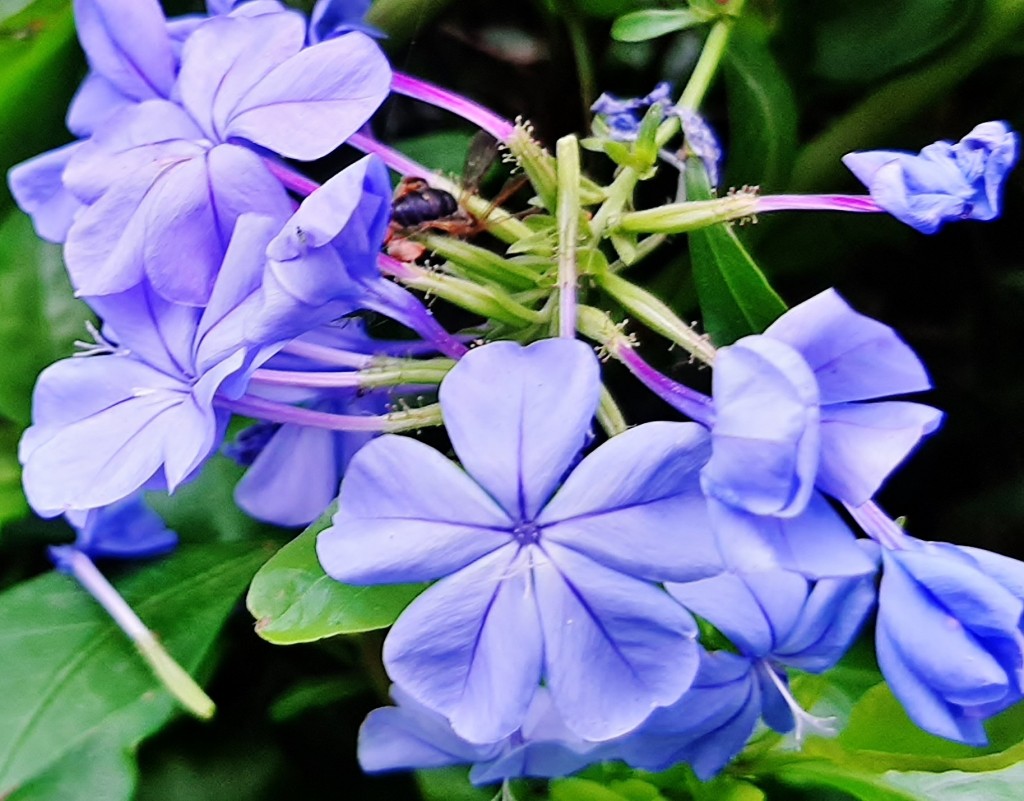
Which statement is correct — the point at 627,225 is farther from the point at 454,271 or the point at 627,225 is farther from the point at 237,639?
the point at 237,639

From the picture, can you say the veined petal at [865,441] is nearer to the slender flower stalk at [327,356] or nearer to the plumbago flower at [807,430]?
the plumbago flower at [807,430]

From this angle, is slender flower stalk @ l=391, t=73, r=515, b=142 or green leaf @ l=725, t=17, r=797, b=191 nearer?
slender flower stalk @ l=391, t=73, r=515, b=142

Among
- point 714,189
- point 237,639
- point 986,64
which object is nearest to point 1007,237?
point 986,64

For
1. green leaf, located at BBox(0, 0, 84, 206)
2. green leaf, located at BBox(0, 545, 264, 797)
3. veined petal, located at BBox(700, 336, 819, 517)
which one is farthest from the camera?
green leaf, located at BBox(0, 0, 84, 206)

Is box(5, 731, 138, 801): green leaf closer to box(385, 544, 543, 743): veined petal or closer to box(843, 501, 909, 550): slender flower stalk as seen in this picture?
box(385, 544, 543, 743): veined petal

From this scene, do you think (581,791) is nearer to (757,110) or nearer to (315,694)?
(315,694)

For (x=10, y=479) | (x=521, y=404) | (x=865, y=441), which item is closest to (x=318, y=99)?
(x=521, y=404)

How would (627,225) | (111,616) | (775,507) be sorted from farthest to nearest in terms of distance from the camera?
(111,616) → (627,225) → (775,507)

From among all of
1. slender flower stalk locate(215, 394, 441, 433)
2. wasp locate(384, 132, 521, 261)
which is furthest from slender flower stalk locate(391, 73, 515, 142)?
slender flower stalk locate(215, 394, 441, 433)
